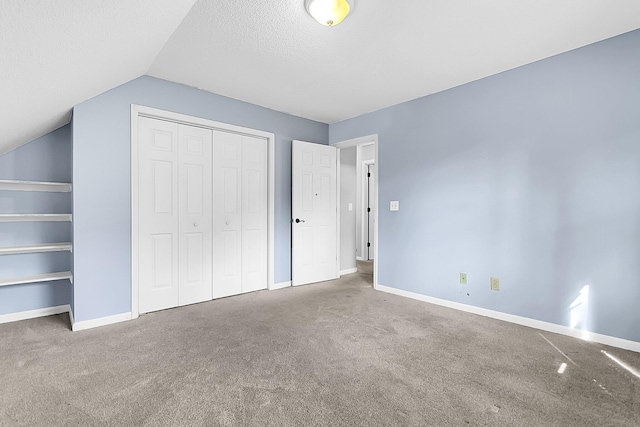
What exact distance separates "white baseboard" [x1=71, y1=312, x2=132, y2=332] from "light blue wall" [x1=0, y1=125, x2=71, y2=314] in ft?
2.23

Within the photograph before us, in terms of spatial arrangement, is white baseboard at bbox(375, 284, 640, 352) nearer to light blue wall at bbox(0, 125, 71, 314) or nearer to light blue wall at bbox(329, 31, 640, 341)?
light blue wall at bbox(329, 31, 640, 341)

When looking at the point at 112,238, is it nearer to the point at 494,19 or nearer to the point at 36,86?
the point at 36,86

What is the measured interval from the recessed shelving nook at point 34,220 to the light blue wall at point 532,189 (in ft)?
11.8

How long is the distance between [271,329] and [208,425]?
1190 millimetres

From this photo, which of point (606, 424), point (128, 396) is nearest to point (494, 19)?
point (606, 424)

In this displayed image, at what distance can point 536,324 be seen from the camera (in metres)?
2.69

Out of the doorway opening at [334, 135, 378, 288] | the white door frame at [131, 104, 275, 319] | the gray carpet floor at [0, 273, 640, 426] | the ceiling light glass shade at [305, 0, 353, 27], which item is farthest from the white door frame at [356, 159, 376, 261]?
the ceiling light glass shade at [305, 0, 353, 27]

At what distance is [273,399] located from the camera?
166cm

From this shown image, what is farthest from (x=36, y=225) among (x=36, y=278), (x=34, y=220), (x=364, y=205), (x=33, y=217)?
(x=364, y=205)

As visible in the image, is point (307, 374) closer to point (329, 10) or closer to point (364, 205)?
point (329, 10)

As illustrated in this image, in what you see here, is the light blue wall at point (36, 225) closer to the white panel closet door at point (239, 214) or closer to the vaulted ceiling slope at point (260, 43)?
the vaulted ceiling slope at point (260, 43)

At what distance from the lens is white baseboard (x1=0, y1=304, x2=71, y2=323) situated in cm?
277

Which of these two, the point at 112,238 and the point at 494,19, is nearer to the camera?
the point at 494,19

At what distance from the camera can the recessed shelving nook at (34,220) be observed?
258 centimetres
